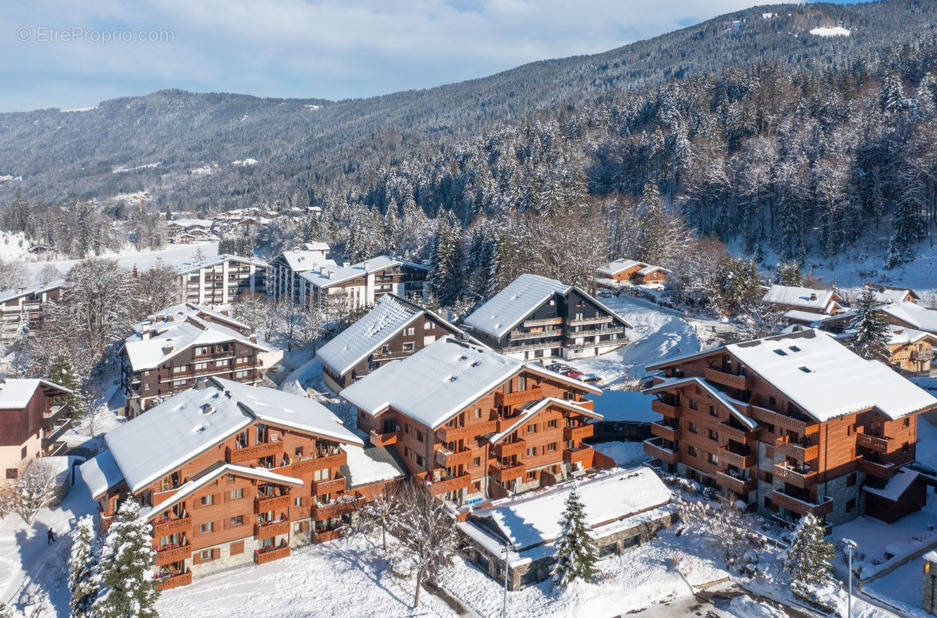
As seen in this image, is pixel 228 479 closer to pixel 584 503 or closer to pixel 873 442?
pixel 584 503

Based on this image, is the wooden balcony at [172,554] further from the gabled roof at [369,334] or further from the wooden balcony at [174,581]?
the gabled roof at [369,334]

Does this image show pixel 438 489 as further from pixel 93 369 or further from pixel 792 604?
pixel 93 369

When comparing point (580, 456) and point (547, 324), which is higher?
point (547, 324)

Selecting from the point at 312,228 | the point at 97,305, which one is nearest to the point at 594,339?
the point at 97,305

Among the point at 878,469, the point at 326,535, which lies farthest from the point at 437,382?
the point at 878,469

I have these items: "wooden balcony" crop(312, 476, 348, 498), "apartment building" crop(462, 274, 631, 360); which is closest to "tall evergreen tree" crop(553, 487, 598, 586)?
"wooden balcony" crop(312, 476, 348, 498)
